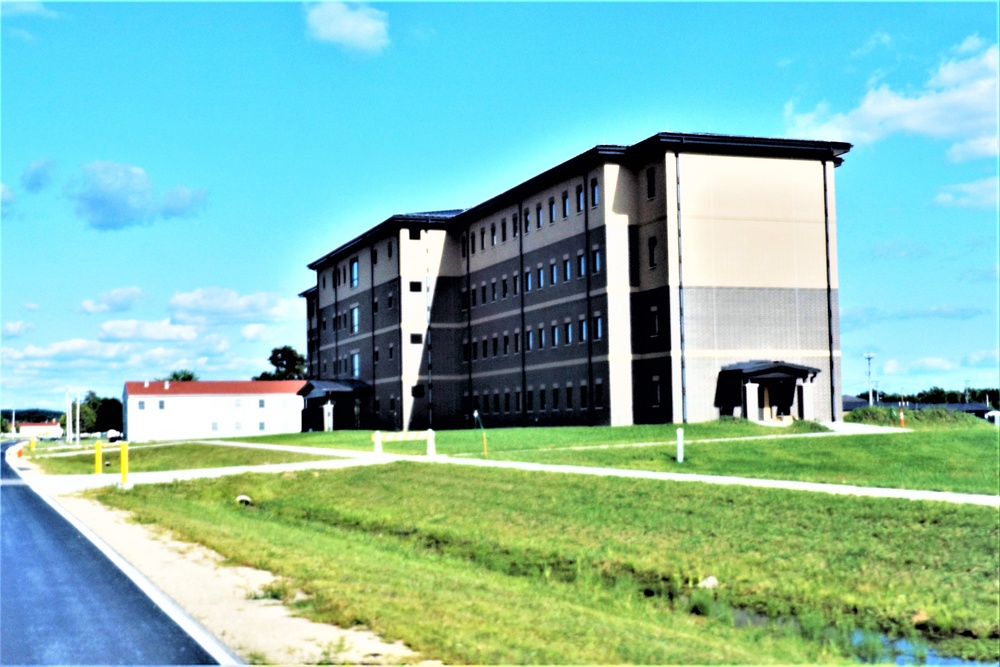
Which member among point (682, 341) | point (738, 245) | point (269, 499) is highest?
point (738, 245)

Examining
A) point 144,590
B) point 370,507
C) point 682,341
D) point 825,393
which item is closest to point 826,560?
point 144,590

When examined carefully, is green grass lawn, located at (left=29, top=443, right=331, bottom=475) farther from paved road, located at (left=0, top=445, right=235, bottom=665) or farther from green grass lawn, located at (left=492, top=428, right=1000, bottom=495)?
paved road, located at (left=0, top=445, right=235, bottom=665)

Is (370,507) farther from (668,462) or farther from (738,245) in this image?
(738,245)

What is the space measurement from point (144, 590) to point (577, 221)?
48.5 metres

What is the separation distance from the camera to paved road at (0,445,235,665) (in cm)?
954

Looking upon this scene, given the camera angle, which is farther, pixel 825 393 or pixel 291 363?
pixel 291 363

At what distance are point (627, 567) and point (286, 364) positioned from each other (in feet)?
473

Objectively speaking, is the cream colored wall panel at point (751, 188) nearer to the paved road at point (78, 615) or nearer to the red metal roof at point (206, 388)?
the paved road at point (78, 615)

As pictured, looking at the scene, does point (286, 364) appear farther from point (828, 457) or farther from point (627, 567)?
point (627, 567)

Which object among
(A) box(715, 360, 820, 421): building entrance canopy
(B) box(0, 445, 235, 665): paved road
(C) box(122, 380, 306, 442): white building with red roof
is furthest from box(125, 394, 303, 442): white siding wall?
(B) box(0, 445, 235, 665): paved road

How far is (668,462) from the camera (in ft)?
107

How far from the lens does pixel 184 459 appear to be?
54.0 meters

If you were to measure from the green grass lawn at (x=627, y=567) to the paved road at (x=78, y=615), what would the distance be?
164 centimetres

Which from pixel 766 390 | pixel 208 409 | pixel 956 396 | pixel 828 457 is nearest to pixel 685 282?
pixel 766 390
